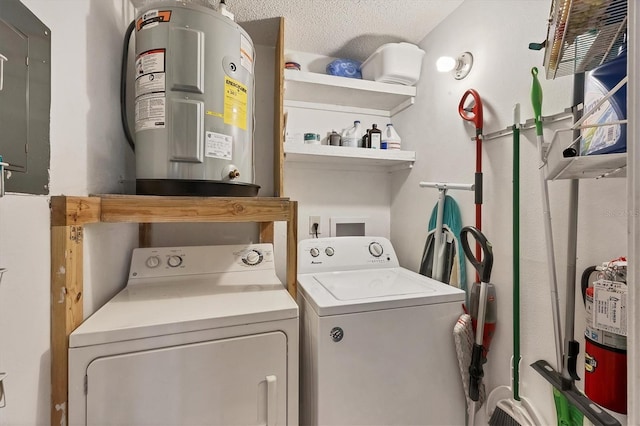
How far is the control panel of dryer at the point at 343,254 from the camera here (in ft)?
5.52

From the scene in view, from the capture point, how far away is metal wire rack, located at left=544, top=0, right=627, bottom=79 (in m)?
0.66

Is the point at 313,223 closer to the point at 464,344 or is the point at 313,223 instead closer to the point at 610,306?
the point at 464,344

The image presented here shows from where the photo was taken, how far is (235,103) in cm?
110

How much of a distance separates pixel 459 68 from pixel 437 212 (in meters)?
0.80

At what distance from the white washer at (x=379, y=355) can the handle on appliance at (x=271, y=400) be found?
196 mm


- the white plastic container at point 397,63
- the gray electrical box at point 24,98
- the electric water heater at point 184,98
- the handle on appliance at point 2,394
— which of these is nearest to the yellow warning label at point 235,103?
the electric water heater at point 184,98

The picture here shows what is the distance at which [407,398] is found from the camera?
119 cm

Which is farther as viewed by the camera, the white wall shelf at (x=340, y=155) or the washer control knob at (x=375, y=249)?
the washer control knob at (x=375, y=249)

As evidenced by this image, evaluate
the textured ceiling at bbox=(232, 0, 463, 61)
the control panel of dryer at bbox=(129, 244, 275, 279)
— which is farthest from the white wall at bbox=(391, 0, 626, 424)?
the control panel of dryer at bbox=(129, 244, 275, 279)

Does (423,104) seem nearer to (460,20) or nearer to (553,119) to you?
(460,20)

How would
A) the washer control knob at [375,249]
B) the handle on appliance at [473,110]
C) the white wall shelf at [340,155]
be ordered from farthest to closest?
1. the washer control knob at [375,249]
2. the white wall shelf at [340,155]
3. the handle on appliance at [473,110]

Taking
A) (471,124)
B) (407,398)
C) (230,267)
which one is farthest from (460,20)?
(407,398)

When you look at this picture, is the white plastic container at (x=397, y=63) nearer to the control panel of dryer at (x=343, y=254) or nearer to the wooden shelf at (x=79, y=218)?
the control panel of dryer at (x=343, y=254)

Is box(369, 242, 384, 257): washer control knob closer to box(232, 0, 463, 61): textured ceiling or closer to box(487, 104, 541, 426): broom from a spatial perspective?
box(487, 104, 541, 426): broom
